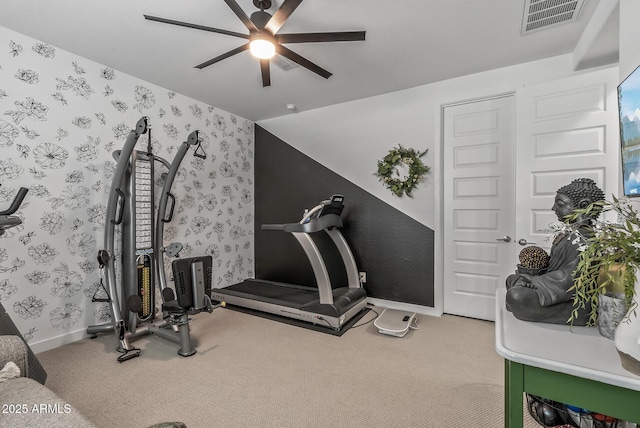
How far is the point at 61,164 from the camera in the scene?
2.48 meters

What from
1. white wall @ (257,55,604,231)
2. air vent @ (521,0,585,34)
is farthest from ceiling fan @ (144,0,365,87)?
white wall @ (257,55,604,231)

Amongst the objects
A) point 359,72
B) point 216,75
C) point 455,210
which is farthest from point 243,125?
point 455,210

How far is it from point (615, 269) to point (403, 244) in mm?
2400

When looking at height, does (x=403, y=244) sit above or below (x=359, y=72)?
below

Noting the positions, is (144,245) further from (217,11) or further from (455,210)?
(455,210)

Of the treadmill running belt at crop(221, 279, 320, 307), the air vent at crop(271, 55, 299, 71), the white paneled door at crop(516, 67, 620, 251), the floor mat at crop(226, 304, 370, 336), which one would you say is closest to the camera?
the white paneled door at crop(516, 67, 620, 251)

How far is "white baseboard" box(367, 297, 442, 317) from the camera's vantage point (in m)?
3.11

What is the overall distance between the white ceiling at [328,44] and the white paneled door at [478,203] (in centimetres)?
51

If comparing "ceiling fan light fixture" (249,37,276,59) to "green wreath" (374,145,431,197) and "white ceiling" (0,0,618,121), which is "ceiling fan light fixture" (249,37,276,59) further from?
"green wreath" (374,145,431,197)

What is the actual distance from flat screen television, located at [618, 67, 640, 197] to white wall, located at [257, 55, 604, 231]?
151 centimetres

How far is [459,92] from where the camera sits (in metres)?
2.98

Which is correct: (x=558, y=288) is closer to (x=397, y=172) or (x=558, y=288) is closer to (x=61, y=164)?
(x=397, y=172)

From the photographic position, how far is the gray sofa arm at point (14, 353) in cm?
127

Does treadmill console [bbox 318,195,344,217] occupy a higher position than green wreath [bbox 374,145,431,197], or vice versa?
green wreath [bbox 374,145,431,197]
